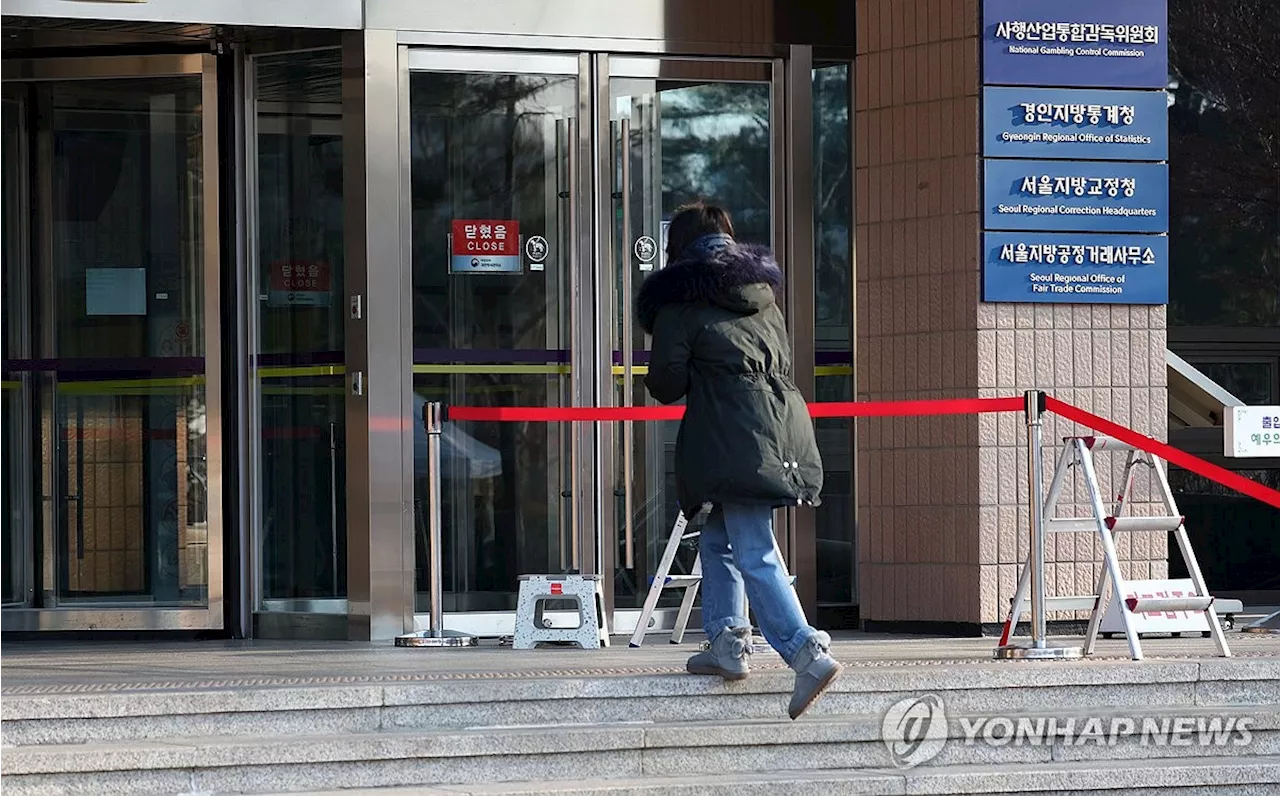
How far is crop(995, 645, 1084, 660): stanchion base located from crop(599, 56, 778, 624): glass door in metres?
2.32

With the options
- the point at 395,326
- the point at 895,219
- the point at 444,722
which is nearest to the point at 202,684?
the point at 444,722

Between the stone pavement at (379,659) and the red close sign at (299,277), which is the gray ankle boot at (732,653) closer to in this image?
the stone pavement at (379,659)

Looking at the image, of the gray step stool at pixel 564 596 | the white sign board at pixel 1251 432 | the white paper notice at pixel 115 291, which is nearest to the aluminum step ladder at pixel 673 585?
the gray step stool at pixel 564 596

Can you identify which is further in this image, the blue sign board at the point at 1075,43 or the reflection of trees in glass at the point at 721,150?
the reflection of trees in glass at the point at 721,150

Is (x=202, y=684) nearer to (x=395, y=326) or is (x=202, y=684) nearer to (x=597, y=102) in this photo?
(x=395, y=326)

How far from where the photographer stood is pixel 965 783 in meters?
6.21

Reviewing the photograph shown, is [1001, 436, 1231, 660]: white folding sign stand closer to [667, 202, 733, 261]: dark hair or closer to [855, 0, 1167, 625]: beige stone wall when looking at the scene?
[855, 0, 1167, 625]: beige stone wall

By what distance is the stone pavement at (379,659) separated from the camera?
6.94 metres

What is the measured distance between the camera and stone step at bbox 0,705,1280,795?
5.94 metres

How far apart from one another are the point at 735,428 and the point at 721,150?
11.6 ft

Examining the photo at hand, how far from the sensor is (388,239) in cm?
929

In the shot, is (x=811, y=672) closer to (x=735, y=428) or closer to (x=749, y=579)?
(x=749, y=579)

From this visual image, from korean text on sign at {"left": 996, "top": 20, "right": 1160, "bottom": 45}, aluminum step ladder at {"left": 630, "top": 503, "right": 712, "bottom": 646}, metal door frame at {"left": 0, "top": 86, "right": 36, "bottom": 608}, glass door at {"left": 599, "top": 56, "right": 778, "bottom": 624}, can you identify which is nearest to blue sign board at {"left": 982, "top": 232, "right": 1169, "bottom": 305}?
korean text on sign at {"left": 996, "top": 20, "right": 1160, "bottom": 45}

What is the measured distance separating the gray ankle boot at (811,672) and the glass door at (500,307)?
3.24 meters
